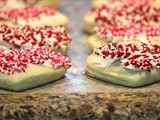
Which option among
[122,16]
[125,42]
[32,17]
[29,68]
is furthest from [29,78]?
[122,16]

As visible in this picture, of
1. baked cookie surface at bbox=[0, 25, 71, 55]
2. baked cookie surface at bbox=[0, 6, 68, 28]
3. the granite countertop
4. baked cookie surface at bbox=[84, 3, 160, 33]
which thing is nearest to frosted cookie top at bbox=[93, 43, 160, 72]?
the granite countertop

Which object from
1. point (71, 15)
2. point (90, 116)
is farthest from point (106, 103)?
point (71, 15)

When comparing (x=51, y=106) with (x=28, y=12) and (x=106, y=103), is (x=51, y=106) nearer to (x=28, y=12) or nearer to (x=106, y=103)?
(x=106, y=103)

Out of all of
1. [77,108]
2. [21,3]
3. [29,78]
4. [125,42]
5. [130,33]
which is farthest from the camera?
[21,3]

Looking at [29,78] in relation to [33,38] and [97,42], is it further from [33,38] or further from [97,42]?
[97,42]

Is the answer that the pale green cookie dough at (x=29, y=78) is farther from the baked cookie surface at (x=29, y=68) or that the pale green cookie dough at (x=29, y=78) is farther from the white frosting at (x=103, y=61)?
the white frosting at (x=103, y=61)

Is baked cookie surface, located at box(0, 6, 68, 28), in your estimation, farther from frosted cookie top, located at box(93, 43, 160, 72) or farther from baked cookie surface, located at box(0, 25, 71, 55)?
frosted cookie top, located at box(93, 43, 160, 72)

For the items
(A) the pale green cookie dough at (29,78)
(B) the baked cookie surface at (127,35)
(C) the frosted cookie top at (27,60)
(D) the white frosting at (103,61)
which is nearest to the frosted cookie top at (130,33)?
(B) the baked cookie surface at (127,35)

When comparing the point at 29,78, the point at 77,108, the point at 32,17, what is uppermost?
the point at 32,17
